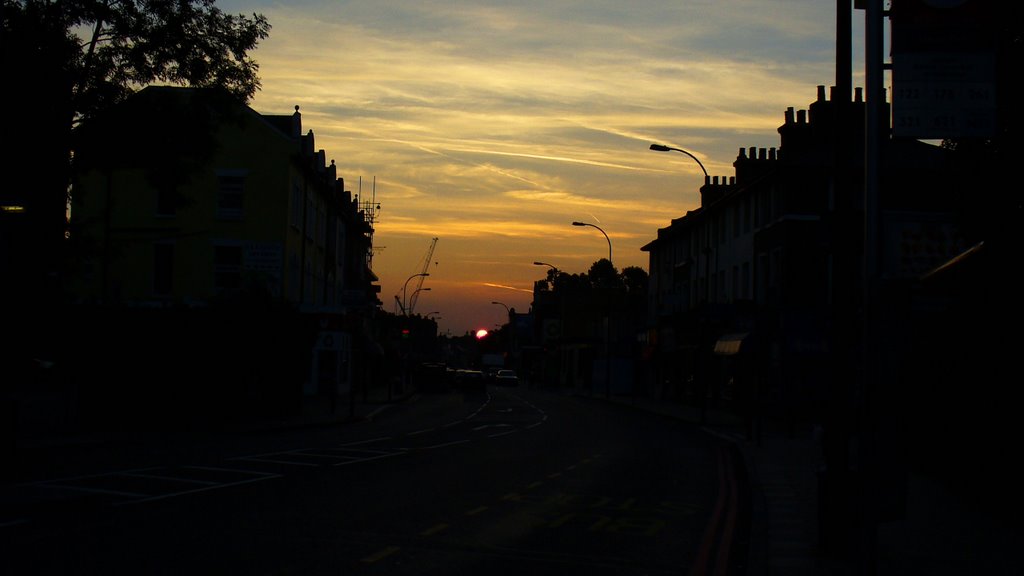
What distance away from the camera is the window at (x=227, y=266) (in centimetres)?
4884

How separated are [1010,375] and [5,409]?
15358 mm

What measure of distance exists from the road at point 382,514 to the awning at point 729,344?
68.2 ft

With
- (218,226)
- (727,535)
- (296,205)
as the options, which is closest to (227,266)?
(218,226)

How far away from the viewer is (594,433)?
110ft

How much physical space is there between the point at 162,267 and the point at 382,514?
Answer: 3805 cm

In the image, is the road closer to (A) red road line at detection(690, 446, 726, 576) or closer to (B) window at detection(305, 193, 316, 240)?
(A) red road line at detection(690, 446, 726, 576)

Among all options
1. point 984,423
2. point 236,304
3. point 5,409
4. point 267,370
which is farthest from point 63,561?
point 267,370

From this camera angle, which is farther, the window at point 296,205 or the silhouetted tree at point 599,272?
the silhouetted tree at point 599,272

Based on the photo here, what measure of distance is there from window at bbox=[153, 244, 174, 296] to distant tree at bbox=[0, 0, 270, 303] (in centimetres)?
2252

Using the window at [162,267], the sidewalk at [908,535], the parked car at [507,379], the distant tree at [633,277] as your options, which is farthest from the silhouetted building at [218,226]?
the distant tree at [633,277]

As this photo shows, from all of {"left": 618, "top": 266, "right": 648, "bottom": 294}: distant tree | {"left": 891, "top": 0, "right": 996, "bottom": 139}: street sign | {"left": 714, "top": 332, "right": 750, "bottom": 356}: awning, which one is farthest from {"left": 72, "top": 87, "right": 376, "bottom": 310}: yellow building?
{"left": 618, "top": 266, "right": 648, "bottom": 294}: distant tree

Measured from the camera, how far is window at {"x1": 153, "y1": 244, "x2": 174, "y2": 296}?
49.0m

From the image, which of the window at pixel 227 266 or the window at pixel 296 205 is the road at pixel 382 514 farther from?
the window at pixel 296 205

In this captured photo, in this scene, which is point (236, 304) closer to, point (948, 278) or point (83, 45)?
point (83, 45)
